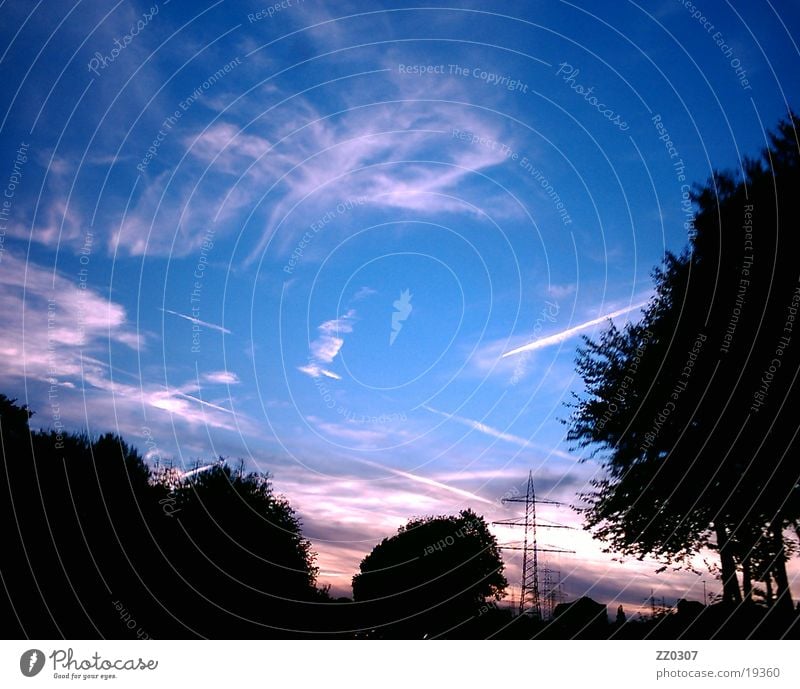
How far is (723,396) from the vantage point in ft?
65.3

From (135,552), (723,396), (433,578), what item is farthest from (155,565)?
(433,578)

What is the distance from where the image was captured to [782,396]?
19.0m

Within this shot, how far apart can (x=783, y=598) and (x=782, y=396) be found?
651 cm

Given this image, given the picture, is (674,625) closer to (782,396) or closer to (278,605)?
(782,396)

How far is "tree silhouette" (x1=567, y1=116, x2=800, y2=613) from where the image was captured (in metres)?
19.3

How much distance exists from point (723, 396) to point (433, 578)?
54692 mm

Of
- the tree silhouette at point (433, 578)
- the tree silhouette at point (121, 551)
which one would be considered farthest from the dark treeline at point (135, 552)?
the tree silhouette at point (433, 578)
